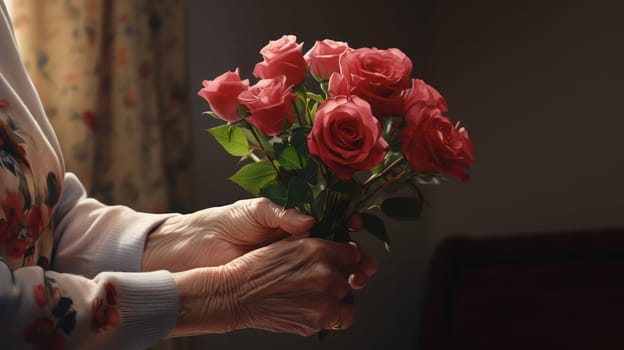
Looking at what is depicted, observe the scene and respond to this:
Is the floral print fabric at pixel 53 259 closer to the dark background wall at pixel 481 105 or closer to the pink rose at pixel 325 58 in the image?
the pink rose at pixel 325 58

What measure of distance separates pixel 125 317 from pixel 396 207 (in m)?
0.38

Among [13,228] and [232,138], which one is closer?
[13,228]

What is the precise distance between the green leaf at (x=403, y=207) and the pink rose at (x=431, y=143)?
0.19 feet

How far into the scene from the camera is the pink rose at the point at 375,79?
882mm

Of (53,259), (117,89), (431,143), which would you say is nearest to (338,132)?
(431,143)

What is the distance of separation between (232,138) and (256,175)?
6 centimetres

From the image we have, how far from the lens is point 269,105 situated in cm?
87

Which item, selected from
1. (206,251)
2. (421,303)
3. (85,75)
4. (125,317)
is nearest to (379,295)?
(421,303)

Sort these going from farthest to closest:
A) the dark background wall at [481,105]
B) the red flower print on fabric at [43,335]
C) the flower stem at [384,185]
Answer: the dark background wall at [481,105]
the flower stem at [384,185]
the red flower print on fabric at [43,335]

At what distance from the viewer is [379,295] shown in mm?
3061

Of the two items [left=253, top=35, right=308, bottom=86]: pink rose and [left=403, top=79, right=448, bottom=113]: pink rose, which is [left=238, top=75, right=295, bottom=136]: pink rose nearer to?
[left=253, top=35, right=308, bottom=86]: pink rose

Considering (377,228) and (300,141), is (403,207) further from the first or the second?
(300,141)

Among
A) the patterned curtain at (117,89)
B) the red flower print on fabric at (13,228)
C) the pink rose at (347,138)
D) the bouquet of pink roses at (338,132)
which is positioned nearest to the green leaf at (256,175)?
the bouquet of pink roses at (338,132)

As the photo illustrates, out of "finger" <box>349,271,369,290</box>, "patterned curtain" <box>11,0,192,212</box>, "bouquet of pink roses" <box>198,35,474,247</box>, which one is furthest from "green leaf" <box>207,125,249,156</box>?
"patterned curtain" <box>11,0,192,212</box>
